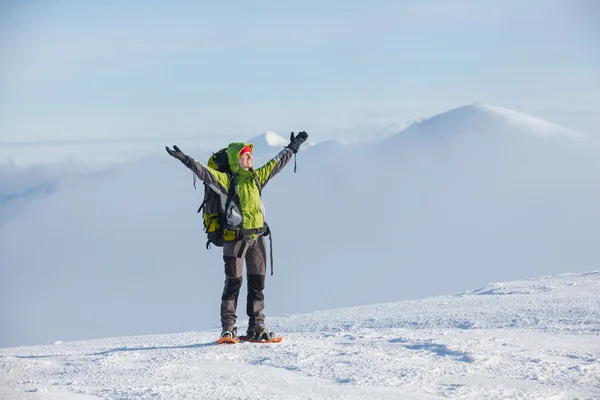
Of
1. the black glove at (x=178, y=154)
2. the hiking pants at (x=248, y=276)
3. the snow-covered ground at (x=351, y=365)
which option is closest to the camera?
the snow-covered ground at (x=351, y=365)

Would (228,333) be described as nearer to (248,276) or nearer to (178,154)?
(248,276)

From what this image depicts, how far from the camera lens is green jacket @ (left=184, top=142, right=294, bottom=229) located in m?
7.98

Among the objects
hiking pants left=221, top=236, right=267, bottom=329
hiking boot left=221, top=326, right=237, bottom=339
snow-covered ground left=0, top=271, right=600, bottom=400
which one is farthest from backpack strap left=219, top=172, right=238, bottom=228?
snow-covered ground left=0, top=271, right=600, bottom=400

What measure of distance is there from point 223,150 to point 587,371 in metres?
4.15

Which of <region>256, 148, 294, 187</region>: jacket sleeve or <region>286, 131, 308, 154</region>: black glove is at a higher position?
<region>286, 131, 308, 154</region>: black glove

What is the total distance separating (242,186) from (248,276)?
1.01 meters

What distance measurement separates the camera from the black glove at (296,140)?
8.68 metres

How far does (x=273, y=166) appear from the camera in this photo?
27.6 feet

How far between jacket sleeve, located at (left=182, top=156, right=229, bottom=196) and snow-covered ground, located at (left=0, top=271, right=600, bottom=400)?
1.57 m

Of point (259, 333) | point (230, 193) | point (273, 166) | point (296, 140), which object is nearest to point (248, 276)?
point (259, 333)

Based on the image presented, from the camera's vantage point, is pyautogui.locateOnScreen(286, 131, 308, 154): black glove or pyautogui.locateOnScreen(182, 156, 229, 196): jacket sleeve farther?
pyautogui.locateOnScreen(286, 131, 308, 154): black glove

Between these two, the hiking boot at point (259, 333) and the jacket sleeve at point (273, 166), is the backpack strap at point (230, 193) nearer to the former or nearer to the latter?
the jacket sleeve at point (273, 166)

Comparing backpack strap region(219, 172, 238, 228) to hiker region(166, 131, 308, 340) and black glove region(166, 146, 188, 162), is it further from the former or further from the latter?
black glove region(166, 146, 188, 162)

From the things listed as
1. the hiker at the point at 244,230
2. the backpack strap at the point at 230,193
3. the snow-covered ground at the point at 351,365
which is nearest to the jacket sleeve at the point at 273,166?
the hiker at the point at 244,230
